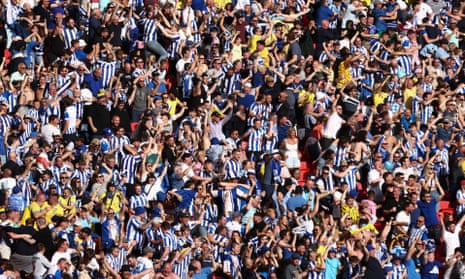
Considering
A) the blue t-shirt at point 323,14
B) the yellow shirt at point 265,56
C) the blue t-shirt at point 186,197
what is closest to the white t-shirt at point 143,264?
the blue t-shirt at point 186,197

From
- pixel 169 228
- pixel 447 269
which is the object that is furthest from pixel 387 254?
pixel 169 228

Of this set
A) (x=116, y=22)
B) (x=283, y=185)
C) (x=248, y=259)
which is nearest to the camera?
(x=248, y=259)

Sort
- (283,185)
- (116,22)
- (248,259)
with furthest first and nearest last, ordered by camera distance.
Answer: (116,22)
(283,185)
(248,259)

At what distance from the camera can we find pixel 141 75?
1258 inches

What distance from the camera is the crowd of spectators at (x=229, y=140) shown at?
92.5 feet

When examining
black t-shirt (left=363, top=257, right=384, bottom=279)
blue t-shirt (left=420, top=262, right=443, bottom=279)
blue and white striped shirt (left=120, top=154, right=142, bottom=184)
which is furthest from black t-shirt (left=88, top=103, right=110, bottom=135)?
blue t-shirt (left=420, top=262, right=443, bottom=279)

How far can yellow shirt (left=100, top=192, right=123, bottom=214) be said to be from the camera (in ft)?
94.0

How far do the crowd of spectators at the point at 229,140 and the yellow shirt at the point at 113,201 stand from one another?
0.12ft

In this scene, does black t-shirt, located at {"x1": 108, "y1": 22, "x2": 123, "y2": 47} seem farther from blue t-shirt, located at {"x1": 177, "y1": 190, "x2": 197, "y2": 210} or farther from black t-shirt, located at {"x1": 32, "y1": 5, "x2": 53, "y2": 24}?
blue t-shirt, located at {"x1": 177, "y1": 190, "x2": 197, "y2": 210}

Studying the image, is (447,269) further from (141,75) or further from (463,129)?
(141,75)

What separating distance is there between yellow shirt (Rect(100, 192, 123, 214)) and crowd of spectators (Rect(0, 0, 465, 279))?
0.04m

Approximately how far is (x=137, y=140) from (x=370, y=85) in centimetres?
553

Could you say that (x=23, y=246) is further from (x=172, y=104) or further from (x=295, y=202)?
(x=172, y=104)

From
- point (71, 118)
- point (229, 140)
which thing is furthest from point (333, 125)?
point (71, 118)
